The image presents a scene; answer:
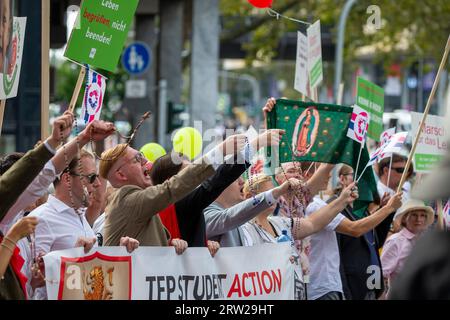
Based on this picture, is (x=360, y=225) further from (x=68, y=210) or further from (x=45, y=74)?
(x=68, y=210)

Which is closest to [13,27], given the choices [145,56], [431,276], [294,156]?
[294,156]

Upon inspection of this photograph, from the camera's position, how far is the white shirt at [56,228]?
19.9 ft

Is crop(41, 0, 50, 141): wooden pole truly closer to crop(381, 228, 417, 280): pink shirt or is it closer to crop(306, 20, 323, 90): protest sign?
crop(306, 20, 323, 90): protest sign

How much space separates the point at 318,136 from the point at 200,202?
2.16 meters

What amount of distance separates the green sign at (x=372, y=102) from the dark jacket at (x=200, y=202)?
3.58 metres

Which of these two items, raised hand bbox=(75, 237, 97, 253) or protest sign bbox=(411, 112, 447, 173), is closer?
raised hand bbox=(75, 237, 97, 253)

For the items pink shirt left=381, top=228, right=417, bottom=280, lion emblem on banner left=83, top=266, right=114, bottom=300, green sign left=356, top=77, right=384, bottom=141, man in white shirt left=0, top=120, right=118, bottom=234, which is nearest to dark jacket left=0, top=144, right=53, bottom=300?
man in white shirt left=0, top=120, right=118, bottom=234

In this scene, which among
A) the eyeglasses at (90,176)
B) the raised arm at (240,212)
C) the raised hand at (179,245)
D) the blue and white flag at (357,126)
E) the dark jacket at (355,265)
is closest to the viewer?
the raised hand at (179,245)

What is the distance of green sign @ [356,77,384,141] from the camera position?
10020 mm

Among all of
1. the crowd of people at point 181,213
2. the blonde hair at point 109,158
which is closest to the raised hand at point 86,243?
the crowd of people at point 181,213

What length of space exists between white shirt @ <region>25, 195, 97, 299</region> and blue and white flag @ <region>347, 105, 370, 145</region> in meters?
2.90

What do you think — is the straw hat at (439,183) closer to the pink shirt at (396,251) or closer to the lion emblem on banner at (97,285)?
the lion emblem on banner at (97,285)

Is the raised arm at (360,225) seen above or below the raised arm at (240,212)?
below

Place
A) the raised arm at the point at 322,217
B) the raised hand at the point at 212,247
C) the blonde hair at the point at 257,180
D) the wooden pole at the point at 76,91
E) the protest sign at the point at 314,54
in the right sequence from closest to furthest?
the raised hand at the point at 212,247 < the wooden pole at the point at 76,91 < the blonde hair at the point at 257,180 < the raised arm at the point at 322,217 < the protest sign at the point at 314,54
